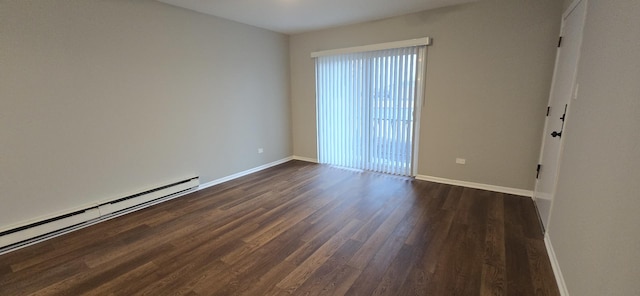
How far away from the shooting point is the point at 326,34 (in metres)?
4.82

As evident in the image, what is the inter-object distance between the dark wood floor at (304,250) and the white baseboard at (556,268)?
4 centimetres

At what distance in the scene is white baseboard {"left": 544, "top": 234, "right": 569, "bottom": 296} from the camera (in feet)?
5.89

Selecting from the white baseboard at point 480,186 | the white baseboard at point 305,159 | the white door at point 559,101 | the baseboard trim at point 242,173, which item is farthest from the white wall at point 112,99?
the white door at point 559,101

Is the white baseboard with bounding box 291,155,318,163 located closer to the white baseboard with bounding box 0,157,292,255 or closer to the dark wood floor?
the white baseboard with bounding box 0,157,292,255

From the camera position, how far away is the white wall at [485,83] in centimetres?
321

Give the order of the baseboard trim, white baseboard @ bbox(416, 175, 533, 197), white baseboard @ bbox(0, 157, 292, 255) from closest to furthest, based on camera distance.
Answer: white baseboard @ bbox(0, 157, 292, 255) < white baseboard @ bbox(416, 175, 533, 197) < the baseboard trim

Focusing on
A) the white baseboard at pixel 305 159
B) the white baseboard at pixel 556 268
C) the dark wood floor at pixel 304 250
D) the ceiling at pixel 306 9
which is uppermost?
the ceiling at pixel 306 9

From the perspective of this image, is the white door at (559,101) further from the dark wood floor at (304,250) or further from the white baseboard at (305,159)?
the white baseboard at (305,159)

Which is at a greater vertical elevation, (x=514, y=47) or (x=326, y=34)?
(x=326, y=34)

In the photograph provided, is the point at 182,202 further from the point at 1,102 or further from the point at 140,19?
the point at 140,19

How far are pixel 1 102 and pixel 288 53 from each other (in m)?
3.97

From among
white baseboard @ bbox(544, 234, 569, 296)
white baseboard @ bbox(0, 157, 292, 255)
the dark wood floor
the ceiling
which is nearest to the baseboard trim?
white baseboard @ bbox(0, 157, 292, 255)

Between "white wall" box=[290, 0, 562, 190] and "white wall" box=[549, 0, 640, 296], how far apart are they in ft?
3.98

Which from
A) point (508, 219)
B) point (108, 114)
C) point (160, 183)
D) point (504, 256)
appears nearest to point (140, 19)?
point (108, 114)
